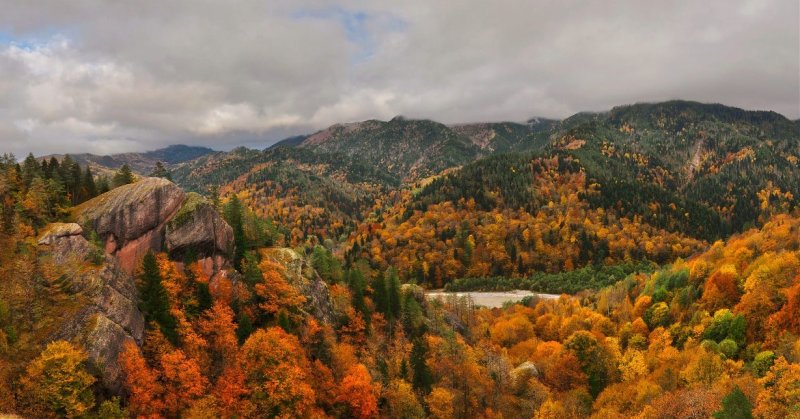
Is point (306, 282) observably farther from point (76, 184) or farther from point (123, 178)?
point (76, 184)

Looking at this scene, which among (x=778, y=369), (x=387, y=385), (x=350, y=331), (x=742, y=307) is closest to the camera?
(x=778, y=369)

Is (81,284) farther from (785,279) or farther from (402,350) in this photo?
(785,279)

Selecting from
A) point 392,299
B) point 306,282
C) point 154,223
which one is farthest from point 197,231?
A: point 392,299

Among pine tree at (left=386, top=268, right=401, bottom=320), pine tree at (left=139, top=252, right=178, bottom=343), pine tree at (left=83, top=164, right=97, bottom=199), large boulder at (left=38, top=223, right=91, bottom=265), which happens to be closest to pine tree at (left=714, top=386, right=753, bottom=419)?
pine tree at (left=386, top=268, right=401, bottom=320)

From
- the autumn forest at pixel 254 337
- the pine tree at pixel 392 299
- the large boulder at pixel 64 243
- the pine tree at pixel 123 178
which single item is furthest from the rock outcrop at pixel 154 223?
the pine tree at pixel 392 299

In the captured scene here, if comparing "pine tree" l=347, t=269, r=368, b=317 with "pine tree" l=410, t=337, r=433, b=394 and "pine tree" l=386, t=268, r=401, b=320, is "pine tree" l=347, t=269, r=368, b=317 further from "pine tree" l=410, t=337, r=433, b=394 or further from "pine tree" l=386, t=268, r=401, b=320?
"pine tree" l=410, t=337, r=433, b=394

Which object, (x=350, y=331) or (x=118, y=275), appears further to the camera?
(x=350, y=331)

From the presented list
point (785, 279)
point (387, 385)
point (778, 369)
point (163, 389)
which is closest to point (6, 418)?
point (163, 389)
